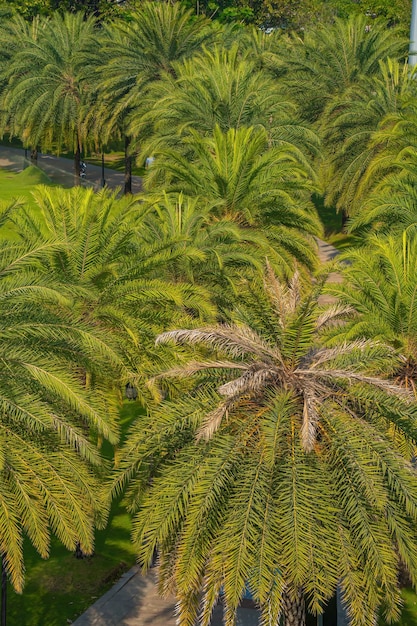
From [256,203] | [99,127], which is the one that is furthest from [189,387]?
[99,127]

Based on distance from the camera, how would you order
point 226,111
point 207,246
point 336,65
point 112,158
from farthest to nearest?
point 112,158, point 336,65, point 226,111, point 207,246

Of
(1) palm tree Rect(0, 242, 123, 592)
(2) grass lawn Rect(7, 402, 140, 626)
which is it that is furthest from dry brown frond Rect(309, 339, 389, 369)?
(2) grass lawn Rect(7, 402, 140, 626)

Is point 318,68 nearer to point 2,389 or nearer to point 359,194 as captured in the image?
point 359,194

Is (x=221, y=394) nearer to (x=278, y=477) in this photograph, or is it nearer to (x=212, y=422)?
(x=212, y=422)

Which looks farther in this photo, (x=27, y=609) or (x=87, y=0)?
(x=87, y=0)

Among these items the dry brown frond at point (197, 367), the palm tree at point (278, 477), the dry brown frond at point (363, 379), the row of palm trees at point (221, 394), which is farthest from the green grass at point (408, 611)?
the dry brown frond at point (197, 367)

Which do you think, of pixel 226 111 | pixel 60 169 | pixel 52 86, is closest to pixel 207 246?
pixel 226 111
